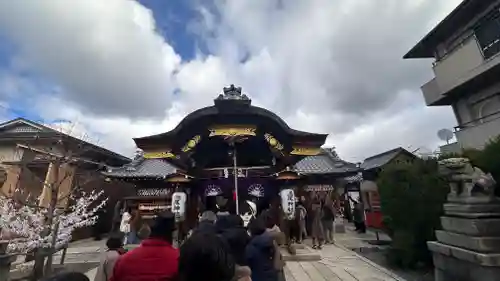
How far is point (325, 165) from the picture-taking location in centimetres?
1661

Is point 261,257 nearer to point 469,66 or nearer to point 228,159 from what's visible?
point 228,159

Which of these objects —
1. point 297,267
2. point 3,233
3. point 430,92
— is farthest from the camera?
point 430,92

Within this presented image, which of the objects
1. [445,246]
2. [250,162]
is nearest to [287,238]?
[250,162]

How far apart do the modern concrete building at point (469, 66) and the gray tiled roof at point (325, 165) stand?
17.6ft

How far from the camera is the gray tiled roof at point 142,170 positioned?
1372cm

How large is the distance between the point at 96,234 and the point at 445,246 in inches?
663

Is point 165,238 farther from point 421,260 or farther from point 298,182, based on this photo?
point 298,182

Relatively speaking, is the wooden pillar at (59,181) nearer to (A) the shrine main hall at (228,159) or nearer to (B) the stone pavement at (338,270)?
(A) the shrine main hall at (228,159)

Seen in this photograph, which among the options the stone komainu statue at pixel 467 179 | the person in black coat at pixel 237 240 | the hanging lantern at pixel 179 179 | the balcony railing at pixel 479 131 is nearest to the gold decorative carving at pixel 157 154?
the hanging lantern at pixel 179 179

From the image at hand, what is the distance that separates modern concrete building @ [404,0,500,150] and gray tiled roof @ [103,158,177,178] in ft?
44.4

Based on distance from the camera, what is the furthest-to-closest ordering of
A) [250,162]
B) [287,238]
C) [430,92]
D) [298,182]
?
[430,92] < [298,182] < [250,162] < [287,238]

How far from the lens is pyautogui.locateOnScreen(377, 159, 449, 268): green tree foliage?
640 centimetres

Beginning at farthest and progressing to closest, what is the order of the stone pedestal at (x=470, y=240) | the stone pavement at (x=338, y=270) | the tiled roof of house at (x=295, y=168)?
the tiled roof of house at (x=295, y=168), the stone pavement at (x=338, y=270), the stone pedestal at (x=470, y=240)

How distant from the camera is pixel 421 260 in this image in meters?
6.76
